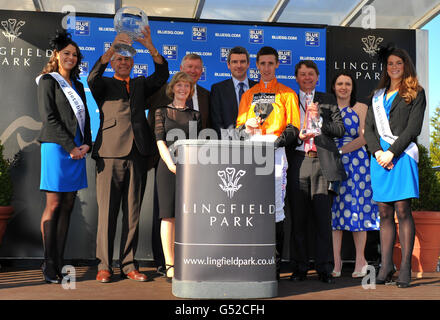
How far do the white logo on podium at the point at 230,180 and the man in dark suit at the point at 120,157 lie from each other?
0.92 metres

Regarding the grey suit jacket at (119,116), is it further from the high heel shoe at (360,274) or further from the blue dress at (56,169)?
the high heel shoe at (360,274)

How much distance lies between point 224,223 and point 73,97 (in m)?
1.62

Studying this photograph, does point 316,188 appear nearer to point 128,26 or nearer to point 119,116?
point 119,116

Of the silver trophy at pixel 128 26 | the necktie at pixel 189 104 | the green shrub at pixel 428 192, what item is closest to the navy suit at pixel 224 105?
the necktie at pixel 189 104

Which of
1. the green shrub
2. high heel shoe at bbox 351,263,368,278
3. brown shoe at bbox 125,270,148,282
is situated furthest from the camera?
the green shrub

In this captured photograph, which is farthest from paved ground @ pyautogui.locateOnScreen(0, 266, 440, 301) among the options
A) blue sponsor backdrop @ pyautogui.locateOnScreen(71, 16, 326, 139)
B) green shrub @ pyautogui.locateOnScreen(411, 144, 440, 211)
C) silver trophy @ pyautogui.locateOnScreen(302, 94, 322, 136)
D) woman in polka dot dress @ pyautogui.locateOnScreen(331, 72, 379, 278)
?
blue sponsor backdrop @ pyautogui.locateOnScreen(71, 16, 326, 139)

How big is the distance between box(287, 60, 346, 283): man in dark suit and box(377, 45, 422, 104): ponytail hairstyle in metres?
0.48

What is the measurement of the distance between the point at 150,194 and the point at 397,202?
2486mm

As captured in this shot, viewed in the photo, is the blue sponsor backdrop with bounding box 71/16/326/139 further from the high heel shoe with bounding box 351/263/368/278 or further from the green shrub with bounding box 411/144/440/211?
the high heel shoe with bounding box 351/263/368/278

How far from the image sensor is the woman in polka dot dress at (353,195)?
13.3ft

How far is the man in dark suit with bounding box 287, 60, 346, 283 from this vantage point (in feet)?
11.9

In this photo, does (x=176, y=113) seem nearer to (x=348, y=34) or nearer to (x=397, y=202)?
(x=397, y=202)

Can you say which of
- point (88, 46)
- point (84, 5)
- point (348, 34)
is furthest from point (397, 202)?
point (84, 5)

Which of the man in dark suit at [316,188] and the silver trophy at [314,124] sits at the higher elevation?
the silver trophy at [314,124]
